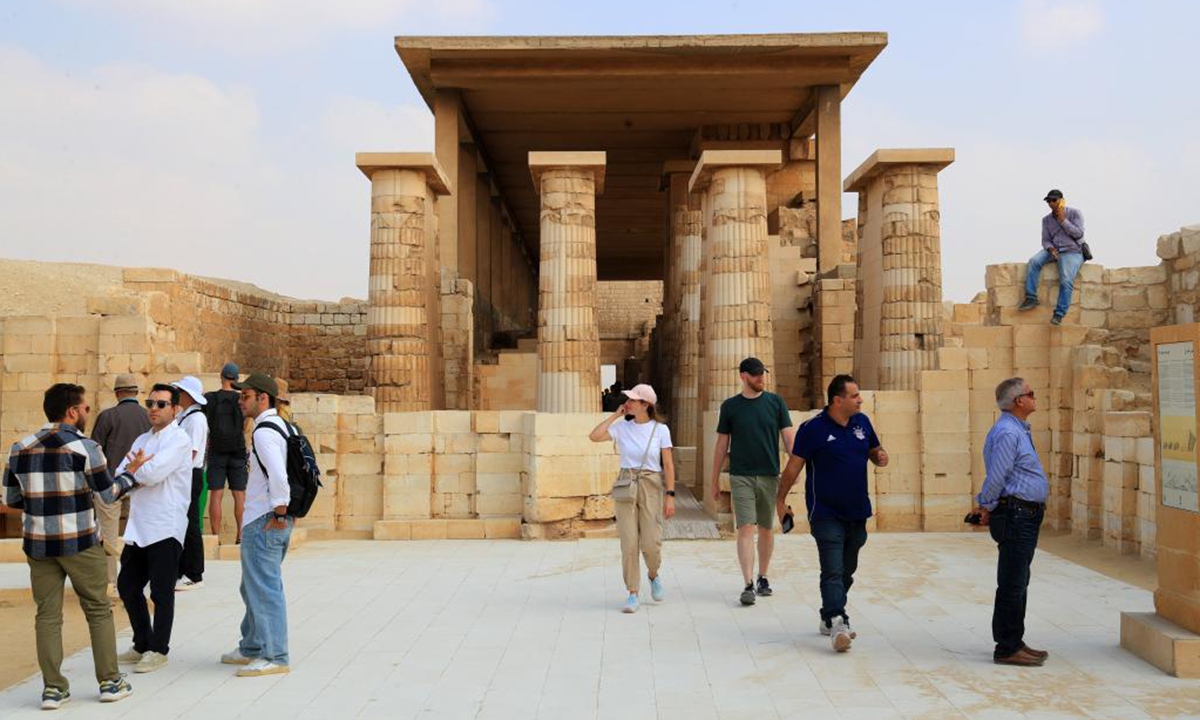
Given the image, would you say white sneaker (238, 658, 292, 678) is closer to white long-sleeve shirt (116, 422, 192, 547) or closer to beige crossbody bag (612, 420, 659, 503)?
white long-sleeve shirt (116, 422, 192, 547)

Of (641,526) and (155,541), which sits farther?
(641,526)

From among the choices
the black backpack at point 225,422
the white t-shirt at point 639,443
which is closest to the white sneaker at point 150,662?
the white t-shirt at point 639,443

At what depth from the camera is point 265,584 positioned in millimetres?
5961

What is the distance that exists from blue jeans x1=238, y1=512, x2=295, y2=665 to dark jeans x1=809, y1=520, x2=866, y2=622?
338 centimetres

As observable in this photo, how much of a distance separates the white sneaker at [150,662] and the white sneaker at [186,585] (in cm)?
249

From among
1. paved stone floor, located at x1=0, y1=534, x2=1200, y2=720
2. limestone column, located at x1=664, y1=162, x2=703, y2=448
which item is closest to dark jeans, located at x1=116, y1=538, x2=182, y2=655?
paved stone floor, located at x1=0, y1=534, x2=1200, y2=720

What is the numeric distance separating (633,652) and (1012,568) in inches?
95.8

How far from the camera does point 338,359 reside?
2123 cm

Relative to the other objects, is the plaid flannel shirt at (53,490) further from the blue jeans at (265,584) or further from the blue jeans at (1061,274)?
the blue jeans at (1061,274)

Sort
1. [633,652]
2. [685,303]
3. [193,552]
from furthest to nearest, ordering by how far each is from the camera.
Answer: [685,303] < [193,552] < [633,652]

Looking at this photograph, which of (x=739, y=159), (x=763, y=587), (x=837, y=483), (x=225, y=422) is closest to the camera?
(x=837, y=483)

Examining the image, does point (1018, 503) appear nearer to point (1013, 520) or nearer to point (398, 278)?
point (1013, 520)

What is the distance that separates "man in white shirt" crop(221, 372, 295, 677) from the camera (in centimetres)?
587

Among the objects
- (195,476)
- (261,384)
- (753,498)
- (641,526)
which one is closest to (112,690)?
(261,384)
